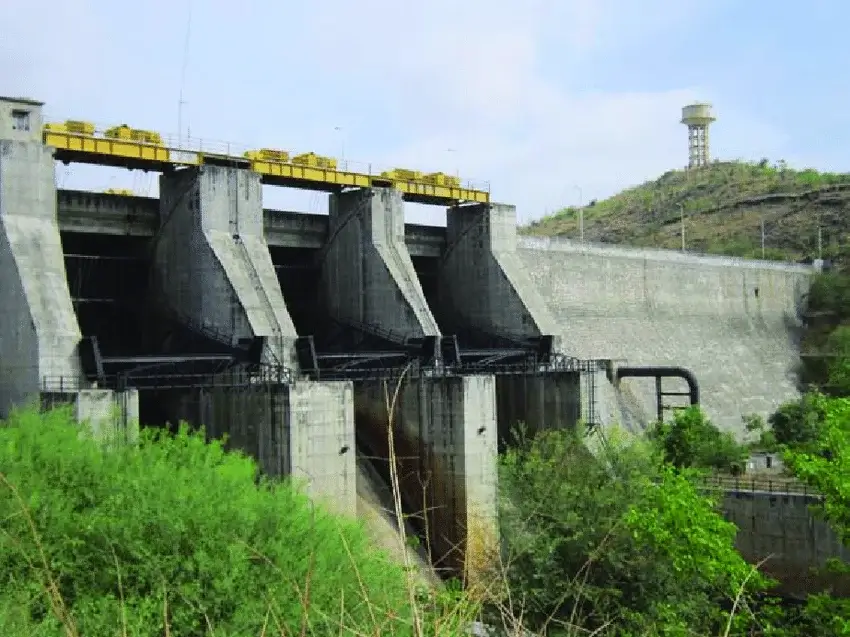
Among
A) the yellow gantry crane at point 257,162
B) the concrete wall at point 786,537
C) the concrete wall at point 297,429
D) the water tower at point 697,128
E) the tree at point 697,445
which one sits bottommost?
the concrete wall at point 786,537

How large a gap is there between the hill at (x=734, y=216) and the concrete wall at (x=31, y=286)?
50.0 m

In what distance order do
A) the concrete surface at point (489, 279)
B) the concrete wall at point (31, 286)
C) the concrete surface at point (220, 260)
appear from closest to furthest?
1. the concrete wall at point (31, 286)
2. the concrete surface at point (220, 260)
3. the concrete surface at point (489, 279)

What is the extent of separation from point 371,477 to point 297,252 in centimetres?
934

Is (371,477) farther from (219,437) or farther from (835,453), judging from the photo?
(835,453)

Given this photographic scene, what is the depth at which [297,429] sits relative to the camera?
2131cm

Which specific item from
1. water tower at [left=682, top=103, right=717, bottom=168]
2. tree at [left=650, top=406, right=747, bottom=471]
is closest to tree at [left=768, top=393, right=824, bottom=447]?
tree at [left=650, top=406, right=747, bottom=471]

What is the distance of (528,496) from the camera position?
76.0 feet

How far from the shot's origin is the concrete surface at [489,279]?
34031 mm

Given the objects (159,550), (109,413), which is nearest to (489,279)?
(109,413)

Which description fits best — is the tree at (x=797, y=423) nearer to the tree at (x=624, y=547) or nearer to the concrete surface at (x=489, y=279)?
the concrete surface at (x=489, y=279)

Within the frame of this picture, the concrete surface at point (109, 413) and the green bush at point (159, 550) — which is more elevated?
the concrete surface at point (109, 413)

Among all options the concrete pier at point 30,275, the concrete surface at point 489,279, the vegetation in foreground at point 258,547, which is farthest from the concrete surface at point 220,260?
the concrete surface at point 489,279

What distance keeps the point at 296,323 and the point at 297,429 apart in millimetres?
11002

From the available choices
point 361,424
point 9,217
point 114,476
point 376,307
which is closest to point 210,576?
point 114,476
